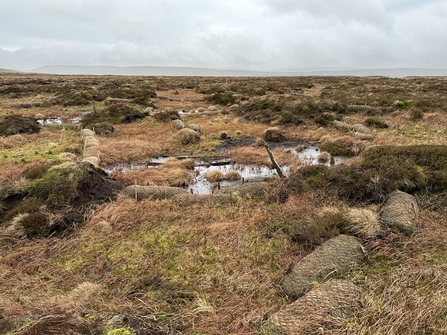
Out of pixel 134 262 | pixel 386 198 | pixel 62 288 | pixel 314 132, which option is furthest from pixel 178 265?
pixel 314 132

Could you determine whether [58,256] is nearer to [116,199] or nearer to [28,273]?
[28,273]

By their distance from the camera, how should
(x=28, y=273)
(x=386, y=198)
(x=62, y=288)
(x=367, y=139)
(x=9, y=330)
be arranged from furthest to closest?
(x=367, y=139) → (x=386, y=198) → (x=28, y=273) → (x=62, y=288) → (x=9, y=330)

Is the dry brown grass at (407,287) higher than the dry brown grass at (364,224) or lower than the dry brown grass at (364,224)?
lower

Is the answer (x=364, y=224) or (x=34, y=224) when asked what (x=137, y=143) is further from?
(x=364, y=224)

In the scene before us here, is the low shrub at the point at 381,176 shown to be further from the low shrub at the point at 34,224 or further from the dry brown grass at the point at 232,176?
the low shrub at the point at 34,224

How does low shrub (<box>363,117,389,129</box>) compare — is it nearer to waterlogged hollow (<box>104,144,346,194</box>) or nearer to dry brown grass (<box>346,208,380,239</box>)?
waterlogged hollow (<box>104,144,346,194</box>)

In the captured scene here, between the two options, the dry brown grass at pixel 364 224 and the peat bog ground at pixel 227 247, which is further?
the dry brown grass at pixel 364 224

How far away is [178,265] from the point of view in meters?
5.76

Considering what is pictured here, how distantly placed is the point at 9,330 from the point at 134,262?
232 centimetres

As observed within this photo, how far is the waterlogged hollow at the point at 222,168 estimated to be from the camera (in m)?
10.9

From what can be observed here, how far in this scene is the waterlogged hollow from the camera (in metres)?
10.9

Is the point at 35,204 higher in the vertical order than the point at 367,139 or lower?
lower

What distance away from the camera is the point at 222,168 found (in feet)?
41.4

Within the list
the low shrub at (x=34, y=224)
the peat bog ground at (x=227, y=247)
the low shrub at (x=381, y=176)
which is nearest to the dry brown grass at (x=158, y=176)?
the peat bog ground at (x=227, y=247)
